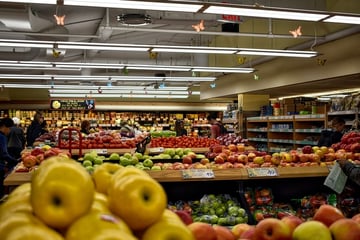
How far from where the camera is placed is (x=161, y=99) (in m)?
23.9

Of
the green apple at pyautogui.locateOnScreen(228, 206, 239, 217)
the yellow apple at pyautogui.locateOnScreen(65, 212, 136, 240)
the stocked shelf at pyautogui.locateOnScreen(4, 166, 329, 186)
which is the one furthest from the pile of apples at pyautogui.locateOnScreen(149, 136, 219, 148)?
the yellow apple at pyautogui.locateOnScreen(65, 212, 136, 240)

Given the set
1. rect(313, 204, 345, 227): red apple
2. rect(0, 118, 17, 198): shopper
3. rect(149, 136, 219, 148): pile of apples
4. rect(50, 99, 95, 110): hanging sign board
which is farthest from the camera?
rect(50, 99, 95, 110): hanging sign board

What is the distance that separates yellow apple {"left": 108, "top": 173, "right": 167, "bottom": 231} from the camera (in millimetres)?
1206

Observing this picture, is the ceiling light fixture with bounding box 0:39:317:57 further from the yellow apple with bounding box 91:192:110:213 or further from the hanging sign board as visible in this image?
the hanging sign board

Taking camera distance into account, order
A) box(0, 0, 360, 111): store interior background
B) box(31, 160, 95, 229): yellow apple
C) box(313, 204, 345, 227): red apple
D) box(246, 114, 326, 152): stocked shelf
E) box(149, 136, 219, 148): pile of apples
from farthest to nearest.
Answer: box(246, 114, 326, 152): stocked shelf → box(149, 136, 219, 148): pile of apples → box(0, 0, 360, 111): store interior background → box(313, 204, 345, 227): red apple → box(31, 160, 95, 229): yellow apple

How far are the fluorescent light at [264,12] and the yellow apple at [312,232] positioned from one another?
341cm

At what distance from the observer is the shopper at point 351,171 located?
357 centimetres

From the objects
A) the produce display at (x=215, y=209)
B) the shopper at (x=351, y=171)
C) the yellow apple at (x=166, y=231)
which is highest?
the yellow apple at (x=166, y=231)

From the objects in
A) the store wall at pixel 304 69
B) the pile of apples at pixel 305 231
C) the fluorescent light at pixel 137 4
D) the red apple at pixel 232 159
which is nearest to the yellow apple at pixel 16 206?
the pile of apples at pixel 305 231

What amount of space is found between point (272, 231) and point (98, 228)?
734mm

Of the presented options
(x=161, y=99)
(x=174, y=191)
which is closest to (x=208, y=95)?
(x=161, y=99)

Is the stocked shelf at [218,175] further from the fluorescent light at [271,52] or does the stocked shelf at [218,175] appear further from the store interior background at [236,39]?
the store interior background at [236,39]

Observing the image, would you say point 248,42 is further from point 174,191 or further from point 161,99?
point 161,99

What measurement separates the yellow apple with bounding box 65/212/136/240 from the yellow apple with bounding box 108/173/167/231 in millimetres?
56
